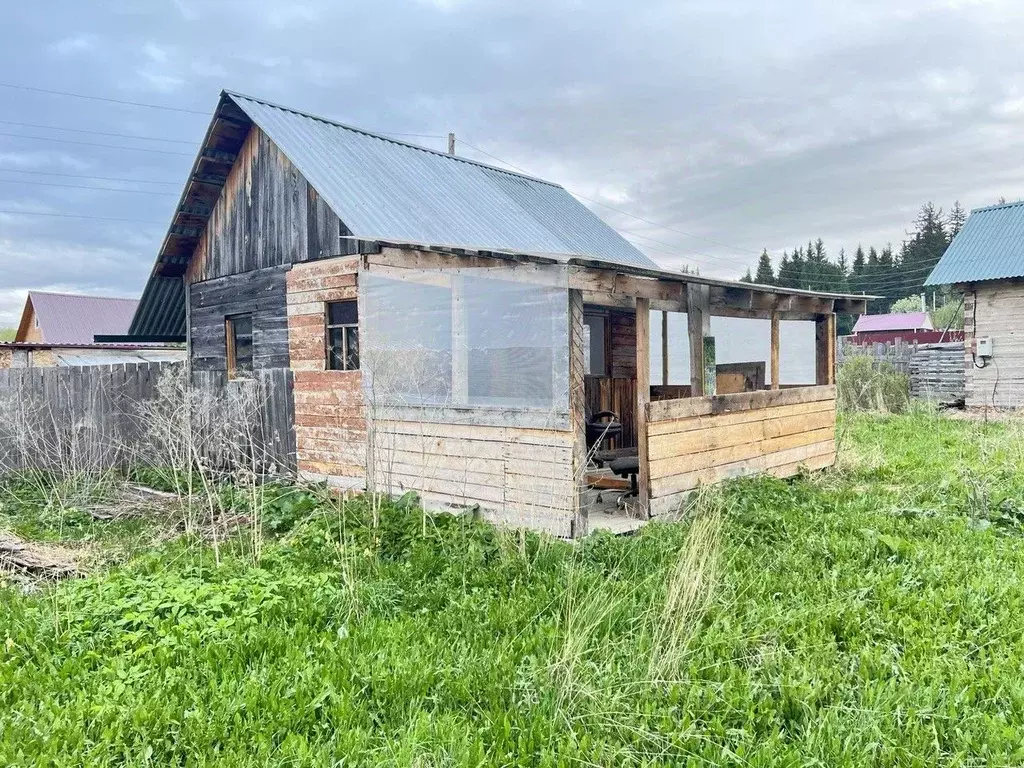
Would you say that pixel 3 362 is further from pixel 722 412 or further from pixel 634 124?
pixel 722 412

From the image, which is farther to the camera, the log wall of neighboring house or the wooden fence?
the log wall of neighboring house

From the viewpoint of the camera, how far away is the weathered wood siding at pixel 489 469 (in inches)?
234

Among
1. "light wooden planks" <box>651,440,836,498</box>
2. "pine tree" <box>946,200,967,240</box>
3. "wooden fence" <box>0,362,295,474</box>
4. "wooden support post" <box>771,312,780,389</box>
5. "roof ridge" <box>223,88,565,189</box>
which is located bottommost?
"light wooden planks" <box>651,440,836,498</box>

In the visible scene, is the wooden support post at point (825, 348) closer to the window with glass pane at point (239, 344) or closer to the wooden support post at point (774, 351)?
the wooden support post at point (774, 351)

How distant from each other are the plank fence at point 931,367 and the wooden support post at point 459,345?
47.6 feet

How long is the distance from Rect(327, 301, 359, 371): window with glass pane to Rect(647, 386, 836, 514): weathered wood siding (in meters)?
4.16

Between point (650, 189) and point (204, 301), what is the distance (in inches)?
1148

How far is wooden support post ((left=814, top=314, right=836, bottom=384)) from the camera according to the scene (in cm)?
959

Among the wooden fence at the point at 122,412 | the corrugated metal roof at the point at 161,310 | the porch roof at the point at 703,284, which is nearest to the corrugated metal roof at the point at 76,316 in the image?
the corrugated metal roof at the point at 161,310

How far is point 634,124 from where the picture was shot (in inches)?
757

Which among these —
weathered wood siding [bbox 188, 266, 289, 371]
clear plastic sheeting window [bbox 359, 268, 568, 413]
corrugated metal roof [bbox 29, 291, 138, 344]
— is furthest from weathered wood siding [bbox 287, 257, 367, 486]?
corrugated metal roof [bbox 29, 291, 138, 344]

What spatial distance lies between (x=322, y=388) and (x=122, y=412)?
429 cm

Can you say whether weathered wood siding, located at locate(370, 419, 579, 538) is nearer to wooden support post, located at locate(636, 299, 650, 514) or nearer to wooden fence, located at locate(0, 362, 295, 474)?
wooden support post, located at locate(636, 299, 650, 514)

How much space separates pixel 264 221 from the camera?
9938 millimetres
